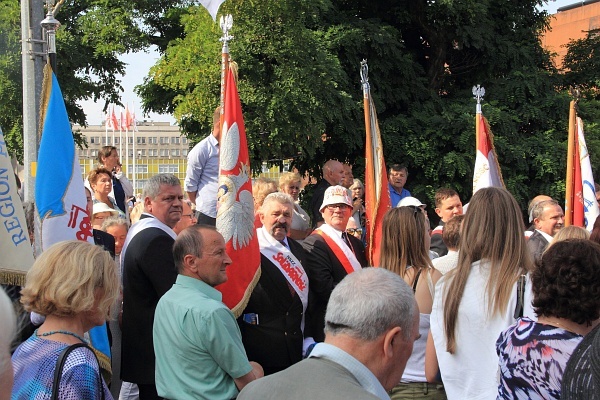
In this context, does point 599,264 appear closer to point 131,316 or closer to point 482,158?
point 131,316

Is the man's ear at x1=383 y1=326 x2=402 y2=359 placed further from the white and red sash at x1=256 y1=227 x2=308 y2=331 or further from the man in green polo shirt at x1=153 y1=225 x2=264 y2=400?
the white and red sash at x1=256 y1=227 x2=308 y2=331

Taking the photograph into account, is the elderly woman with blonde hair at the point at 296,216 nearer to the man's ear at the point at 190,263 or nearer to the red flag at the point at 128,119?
the man's ear at the point at 190,263

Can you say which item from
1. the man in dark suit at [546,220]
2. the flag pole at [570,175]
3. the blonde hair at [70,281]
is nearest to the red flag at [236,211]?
the blonde hair at [70,281]

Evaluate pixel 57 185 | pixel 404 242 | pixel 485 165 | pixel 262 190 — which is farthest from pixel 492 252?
pixel 485 165

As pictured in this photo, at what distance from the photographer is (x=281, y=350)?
18.5ft

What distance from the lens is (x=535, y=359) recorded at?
3.37 metres

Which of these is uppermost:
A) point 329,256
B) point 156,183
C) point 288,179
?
point 156,183

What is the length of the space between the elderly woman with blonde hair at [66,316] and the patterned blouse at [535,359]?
1623 millimetres

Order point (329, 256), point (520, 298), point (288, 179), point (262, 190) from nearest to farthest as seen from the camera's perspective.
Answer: point (520, 298) → point (329, 256) → point (262, 190) → point (288, 179)

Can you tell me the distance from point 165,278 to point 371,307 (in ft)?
9.27

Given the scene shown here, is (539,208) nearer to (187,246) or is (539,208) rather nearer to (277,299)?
(277,299)

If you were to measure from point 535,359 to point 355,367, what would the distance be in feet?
3.52

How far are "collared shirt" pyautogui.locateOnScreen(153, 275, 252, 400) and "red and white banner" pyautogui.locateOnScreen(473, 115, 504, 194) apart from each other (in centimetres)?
543

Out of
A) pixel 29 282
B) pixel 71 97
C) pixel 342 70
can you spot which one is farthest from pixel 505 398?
pixel 71 97
